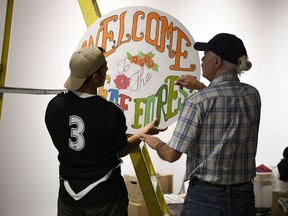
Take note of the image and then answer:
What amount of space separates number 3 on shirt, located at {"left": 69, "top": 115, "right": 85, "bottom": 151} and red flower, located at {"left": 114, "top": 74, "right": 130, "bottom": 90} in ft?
1.37

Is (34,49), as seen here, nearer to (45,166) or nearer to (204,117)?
(45,166)

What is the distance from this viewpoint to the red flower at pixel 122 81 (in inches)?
80.3

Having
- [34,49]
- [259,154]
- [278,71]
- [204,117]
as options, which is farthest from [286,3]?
[204,117]

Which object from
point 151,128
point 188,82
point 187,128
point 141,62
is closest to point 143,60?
point 141,62

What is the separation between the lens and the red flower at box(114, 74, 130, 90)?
80.3 inches

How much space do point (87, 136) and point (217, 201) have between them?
60 centimetres

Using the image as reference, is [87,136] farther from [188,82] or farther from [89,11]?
[89,11]

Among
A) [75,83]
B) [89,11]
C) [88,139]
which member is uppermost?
[89,11]

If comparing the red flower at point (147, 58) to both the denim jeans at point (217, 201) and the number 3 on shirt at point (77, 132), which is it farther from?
the denim jeans at point (217, 201)

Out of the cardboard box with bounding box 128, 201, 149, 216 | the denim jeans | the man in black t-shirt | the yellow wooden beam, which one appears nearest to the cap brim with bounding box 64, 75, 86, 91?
the man in black t-shirt

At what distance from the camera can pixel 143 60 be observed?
2084mm

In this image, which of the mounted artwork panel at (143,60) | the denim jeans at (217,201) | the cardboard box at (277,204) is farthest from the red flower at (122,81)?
the cardboard box at (277,204)

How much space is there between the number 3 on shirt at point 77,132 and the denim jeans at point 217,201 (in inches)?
19.7

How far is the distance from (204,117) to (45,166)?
2.15 meters
